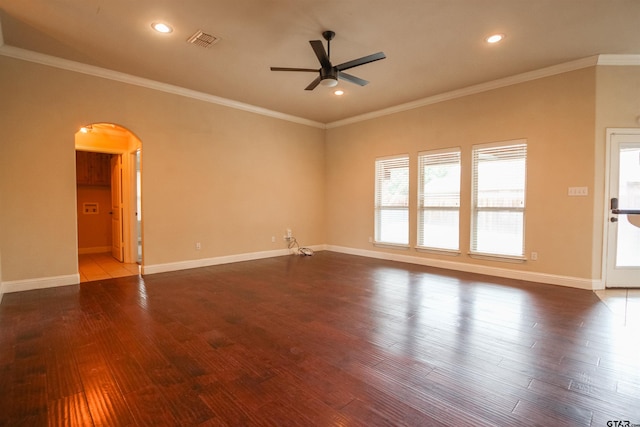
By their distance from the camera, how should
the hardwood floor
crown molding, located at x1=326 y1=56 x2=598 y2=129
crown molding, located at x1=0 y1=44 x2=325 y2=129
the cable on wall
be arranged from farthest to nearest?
the cable on wall
crown molding, located at x1=326 y1=56 x2=598 y2=129
crown molding, located at x1=0 y1=44 x2=325 y2=129
the hardwood floor

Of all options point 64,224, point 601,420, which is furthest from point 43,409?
point 64,224

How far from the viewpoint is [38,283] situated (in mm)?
4086

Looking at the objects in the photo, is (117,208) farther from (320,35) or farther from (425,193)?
(425,193)

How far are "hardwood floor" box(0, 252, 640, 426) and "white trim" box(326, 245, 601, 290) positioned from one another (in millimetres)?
272

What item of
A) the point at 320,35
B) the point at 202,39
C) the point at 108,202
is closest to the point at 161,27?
the point at 202,39

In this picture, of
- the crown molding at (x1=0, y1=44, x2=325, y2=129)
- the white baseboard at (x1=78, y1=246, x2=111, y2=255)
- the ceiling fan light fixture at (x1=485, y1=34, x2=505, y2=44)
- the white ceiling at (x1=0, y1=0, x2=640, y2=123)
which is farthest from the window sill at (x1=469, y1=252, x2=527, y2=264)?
the white baseboard at (x1=78, y1=246, x2=111, y2=255)

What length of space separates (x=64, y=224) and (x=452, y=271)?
19.8 feet

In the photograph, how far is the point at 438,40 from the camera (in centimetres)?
361

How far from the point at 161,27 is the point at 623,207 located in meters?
6.27

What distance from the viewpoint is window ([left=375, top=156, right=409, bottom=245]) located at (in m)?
6.18

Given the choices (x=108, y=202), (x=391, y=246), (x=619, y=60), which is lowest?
(x=391, y=246)

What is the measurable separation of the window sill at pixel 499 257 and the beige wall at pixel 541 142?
73mm

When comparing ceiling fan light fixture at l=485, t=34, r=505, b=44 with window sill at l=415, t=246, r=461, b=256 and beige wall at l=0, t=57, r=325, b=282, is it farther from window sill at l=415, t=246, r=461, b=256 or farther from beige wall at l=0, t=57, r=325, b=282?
beige wall at l=0, t=57, r=325, b=282

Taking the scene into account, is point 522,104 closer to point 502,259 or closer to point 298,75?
point 502,259
